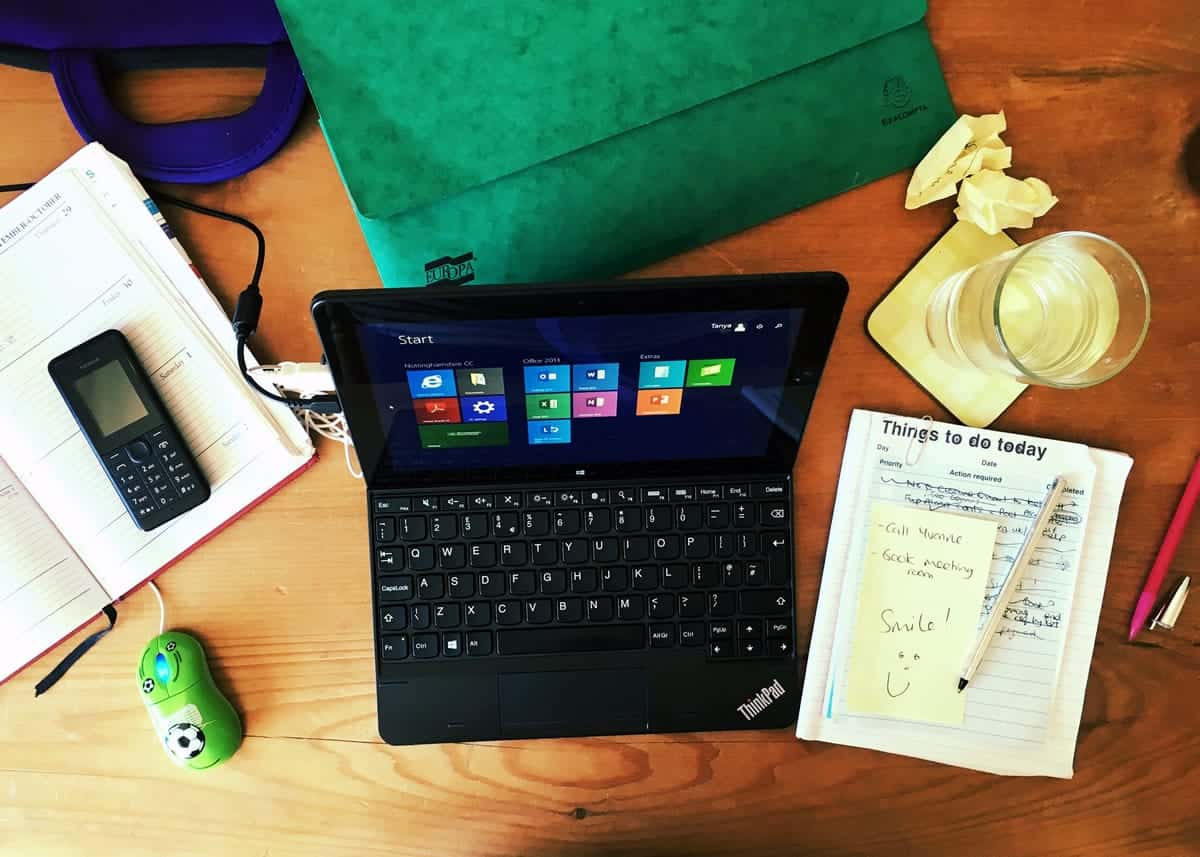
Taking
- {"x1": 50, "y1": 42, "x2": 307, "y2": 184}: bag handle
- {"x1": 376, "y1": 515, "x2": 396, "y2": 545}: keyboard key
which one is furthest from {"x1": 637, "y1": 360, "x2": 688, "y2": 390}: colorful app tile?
{"x1": 50, "y1": 42, "x2": 307, "y2": 184}: bag handle

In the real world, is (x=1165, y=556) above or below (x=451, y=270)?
below

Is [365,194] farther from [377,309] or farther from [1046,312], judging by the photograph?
[1046,312]

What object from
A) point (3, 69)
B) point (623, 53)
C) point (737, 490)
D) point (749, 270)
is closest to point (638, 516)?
point (737, 490)

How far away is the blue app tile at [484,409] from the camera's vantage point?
2.00 feet

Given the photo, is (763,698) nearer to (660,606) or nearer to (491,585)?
(660,606)

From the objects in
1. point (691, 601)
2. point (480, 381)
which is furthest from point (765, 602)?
point (480, 381)

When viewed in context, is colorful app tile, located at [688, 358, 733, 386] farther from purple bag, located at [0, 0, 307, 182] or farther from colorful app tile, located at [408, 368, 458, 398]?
purple bag, located at [0, 0, 307, 182]

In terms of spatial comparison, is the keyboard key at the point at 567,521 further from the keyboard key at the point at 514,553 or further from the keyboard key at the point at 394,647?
the keyboard key at the point at 394,647

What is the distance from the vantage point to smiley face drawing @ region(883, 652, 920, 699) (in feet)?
2.17

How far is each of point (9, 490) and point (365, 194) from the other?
1.12 feet

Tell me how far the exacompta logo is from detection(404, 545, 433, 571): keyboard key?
19 cm

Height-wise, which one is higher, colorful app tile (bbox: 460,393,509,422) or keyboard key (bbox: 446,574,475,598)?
colorful app tile (bbox: 460,393,509,422)

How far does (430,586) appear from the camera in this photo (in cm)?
65

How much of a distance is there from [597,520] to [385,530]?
152 millimetres
